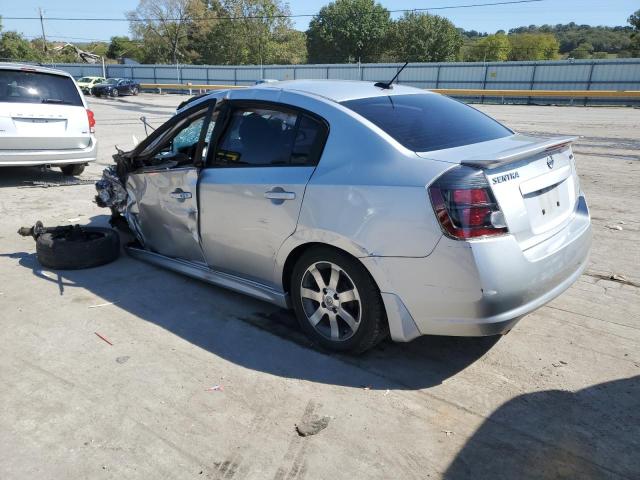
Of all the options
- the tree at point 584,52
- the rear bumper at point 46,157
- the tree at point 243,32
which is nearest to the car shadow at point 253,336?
the rear bumper at point 46,157

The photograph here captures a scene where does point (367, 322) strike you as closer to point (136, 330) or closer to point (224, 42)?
point (136, 330)

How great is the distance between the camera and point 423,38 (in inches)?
2687

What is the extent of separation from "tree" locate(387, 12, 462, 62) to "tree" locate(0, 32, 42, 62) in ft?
144

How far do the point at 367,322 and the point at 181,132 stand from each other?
8.39 feet

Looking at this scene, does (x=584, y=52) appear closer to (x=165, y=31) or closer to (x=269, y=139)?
(x=165, y=31)

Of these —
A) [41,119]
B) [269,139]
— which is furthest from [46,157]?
[269,139]

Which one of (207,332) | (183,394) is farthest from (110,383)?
(207,332)

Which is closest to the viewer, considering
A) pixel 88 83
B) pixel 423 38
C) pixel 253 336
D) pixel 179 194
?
pixel 253 336

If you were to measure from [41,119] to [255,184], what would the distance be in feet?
19.2

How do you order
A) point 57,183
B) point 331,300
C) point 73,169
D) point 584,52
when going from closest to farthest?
point 331,300, point 57,183, point 73,169, point 584,52

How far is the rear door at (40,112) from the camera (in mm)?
7781

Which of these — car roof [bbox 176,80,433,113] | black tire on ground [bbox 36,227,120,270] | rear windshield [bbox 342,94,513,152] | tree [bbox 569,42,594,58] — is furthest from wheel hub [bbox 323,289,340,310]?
tree [bbox 569,42,594,58]

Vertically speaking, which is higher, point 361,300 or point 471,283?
point 471,283

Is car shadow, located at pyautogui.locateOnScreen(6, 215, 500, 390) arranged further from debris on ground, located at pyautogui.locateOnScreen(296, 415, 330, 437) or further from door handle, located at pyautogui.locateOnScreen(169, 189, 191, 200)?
door handle, located at pyautogui.locateOnScreen(169, 189, 191, 200)
